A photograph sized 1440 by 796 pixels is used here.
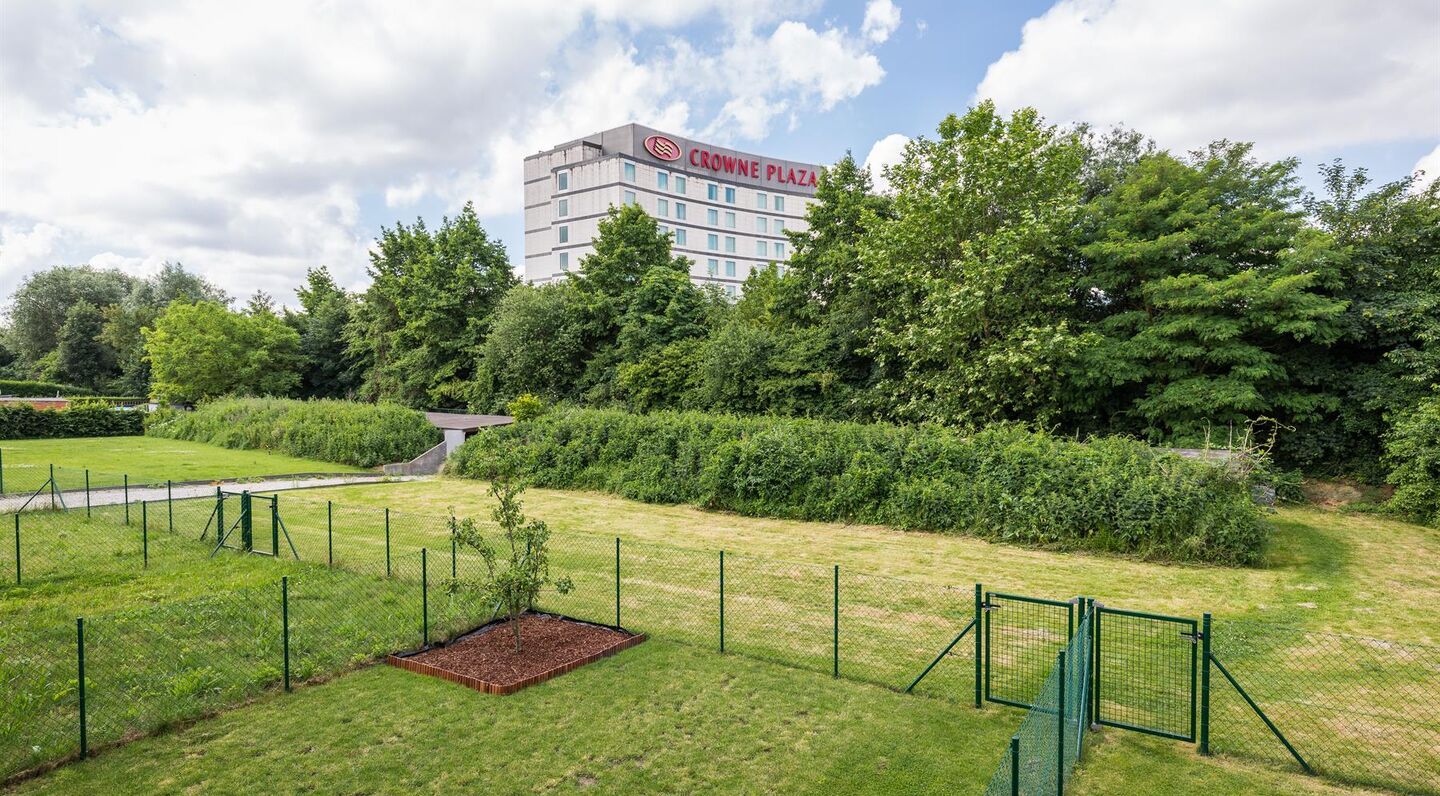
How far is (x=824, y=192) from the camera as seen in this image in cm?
3488

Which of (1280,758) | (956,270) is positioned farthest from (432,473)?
(1280,758)

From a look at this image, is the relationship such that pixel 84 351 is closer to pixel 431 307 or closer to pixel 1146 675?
pixel 431 307

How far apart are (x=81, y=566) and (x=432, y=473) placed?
66.9 ft

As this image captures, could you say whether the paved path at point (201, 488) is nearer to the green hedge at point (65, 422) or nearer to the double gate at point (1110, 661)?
the double gate at point (1110, 661)

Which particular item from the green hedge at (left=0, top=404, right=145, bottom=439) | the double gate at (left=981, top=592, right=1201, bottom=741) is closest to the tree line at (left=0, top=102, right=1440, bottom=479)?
the double gate at (left=981, top=592, right=1201, bottom=741)

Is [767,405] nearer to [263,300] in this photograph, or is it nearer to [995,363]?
[995,363]

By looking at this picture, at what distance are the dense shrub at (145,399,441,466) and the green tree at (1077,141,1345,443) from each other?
31.3 m

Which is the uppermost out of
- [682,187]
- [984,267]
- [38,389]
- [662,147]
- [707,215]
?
[662,147]

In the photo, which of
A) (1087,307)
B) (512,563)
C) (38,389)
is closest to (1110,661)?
(512,563)

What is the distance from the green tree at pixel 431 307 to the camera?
167ft

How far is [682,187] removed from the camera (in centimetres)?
7456

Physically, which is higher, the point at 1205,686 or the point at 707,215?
the point at 707,215

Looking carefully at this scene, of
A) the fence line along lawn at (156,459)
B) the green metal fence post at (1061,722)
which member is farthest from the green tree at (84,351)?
the green metal fence post at (1061,722)

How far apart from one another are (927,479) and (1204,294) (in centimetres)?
1160
